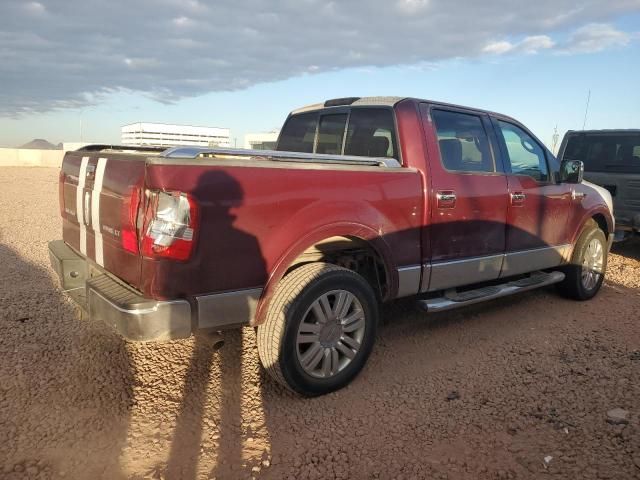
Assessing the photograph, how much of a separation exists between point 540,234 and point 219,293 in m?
3.43

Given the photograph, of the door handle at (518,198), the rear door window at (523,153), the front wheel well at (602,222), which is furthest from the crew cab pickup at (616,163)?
the door handle at (518,198)

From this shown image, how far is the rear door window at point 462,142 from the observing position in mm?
4039

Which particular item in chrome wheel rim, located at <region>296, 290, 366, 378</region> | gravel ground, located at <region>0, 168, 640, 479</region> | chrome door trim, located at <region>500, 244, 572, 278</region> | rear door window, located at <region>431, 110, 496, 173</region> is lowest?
gravel ground, located at <region>0, 168, 640, 479</region>

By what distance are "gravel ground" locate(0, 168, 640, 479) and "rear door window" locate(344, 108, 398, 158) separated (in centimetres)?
163

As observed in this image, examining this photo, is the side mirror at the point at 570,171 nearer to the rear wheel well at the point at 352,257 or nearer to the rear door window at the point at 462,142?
the rear door window at the point at 462,142

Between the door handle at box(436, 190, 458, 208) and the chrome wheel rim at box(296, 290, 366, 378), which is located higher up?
the door handle at box(436, 190, 458, 208)

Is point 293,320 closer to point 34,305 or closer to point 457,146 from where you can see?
point 457,146

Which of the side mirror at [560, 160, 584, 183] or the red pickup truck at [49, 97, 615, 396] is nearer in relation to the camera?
the red pickup truck at [49, 97, 615, 396]

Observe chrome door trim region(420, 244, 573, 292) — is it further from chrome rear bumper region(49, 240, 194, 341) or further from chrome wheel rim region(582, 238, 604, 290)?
chrome rear bumper region(49, 240, 194, 341)

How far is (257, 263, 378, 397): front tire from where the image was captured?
10.0ft

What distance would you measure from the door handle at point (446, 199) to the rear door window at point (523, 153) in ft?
3.38

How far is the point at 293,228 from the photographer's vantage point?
120 inches

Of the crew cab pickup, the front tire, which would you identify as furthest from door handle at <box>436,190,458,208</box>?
the crew cab pickup

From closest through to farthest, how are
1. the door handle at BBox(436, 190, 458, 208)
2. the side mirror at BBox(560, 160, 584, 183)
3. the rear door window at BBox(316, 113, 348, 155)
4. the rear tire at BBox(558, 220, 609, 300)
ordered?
the door handle at BBox(436, 190, 458, 208)
the rear door window at BBox(316, 113, 348, 155)
the side mirror at BBox(560, 160, 584, 183)
the rear tire at BBox(558, 220, 609, 300)
